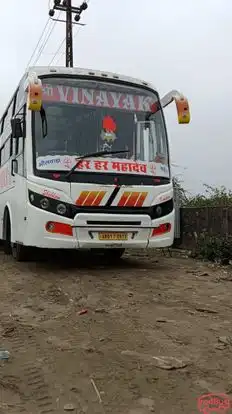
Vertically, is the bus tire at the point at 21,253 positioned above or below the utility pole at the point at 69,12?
below

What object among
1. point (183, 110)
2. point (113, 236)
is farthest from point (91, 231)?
point (183, 110)

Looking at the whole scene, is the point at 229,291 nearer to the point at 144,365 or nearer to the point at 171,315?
the point at 171,315

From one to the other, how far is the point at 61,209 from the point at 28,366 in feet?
14.1

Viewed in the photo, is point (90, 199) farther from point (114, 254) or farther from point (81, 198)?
point (114, 254)

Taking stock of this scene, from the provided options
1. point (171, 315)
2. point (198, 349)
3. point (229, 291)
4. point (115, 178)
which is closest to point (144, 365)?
point (198, 349)

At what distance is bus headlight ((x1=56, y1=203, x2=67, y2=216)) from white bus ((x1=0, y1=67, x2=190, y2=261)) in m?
0.02

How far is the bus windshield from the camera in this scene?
836 centimetres

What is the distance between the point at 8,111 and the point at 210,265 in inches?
230

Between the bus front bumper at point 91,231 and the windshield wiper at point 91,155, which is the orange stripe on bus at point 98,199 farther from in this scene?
the windshield wiper at point 91,155

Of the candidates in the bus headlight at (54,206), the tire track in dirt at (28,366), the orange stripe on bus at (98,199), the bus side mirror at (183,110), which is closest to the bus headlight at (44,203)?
the bus headlight at (54,206)

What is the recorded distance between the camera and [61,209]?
26.4ft

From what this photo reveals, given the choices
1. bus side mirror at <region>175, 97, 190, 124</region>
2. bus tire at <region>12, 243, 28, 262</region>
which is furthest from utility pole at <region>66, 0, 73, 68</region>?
bus side mirror at <region>175, 97, 190, 124</region>

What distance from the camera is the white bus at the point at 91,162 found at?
808cm

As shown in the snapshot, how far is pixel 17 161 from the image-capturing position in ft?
30.6
